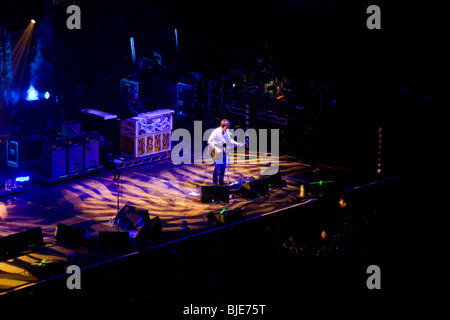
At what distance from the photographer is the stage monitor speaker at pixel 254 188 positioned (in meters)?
14.6

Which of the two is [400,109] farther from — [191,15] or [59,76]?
[59,76]

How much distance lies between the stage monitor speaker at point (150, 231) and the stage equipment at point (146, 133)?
4677 mm

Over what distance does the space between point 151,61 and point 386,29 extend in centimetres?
642

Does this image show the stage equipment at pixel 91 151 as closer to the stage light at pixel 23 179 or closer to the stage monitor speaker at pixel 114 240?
the stage light at pixel 23 179

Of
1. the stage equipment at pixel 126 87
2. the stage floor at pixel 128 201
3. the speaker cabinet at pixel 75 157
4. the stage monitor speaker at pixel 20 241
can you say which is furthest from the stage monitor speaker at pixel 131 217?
the stage equipment at pixel 126 87

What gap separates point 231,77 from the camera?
1934cm

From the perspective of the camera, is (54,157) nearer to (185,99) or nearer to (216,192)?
(216,192)

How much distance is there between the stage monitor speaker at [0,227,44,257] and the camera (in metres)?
11.6

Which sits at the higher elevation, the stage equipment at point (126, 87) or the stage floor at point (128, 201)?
the stage equipment at point (126, 87)

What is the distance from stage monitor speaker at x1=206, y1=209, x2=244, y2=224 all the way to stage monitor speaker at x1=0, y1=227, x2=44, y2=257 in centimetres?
295

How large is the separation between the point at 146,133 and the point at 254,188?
3.36 metres

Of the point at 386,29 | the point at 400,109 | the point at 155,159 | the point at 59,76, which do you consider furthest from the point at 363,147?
the point at 59,76
